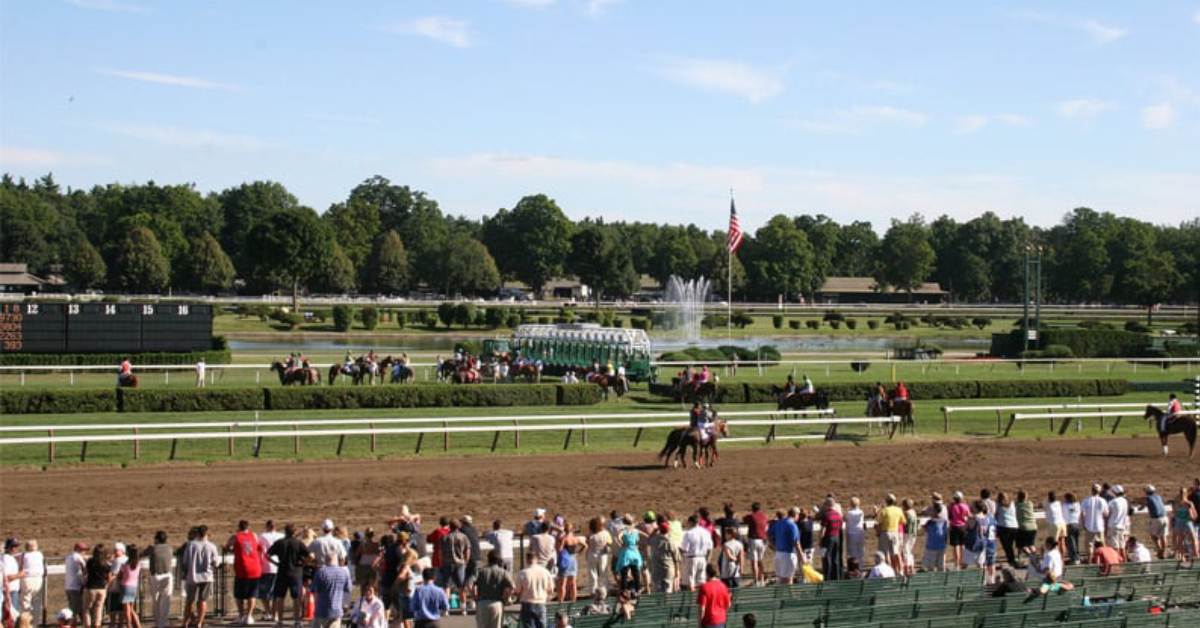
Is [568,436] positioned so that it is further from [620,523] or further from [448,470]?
[620,523]

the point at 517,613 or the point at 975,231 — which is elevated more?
the point at 975,231

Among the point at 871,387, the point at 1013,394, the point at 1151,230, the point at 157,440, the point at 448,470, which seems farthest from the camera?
the point at 1151,230

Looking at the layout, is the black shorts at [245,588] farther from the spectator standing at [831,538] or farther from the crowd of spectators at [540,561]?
the spectator standing at [831,538]

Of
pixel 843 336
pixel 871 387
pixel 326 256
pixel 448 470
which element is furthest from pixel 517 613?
pixel 326 256

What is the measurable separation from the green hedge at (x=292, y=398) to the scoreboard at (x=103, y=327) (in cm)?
759

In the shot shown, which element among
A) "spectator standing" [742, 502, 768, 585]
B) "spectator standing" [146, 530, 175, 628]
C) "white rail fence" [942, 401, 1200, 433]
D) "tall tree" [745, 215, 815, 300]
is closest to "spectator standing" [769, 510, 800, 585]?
"spectator standing" [742, 502, 768, 585]

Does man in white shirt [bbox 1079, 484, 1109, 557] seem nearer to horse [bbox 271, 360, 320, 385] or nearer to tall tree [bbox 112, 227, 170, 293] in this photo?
horse [bbox 271, 360, 320, 385]

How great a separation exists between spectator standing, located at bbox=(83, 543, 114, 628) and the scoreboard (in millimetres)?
24819

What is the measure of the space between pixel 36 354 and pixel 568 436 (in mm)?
17484

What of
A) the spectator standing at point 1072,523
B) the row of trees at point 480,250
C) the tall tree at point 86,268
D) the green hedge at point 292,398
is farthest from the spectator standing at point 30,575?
the tall tree at point 86,268

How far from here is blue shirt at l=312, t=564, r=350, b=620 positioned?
33.6 ft

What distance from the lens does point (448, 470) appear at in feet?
65.2

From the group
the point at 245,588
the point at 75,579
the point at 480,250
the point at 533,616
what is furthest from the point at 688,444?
the point at 480,250

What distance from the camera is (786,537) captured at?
12.6 metres
